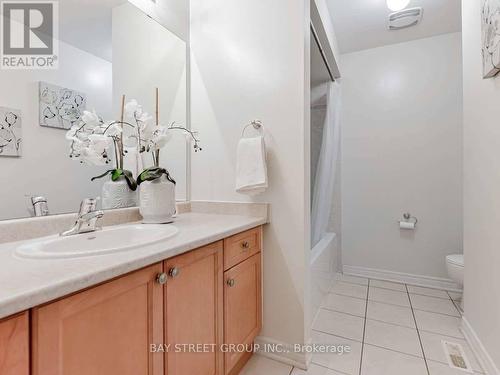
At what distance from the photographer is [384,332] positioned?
1779 millimetres

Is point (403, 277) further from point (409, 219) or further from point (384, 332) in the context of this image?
point (384, 332)

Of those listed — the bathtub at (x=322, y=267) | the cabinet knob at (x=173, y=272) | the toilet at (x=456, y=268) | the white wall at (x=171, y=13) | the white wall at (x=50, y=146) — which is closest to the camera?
the cabinet knob at (x=173, y=272)

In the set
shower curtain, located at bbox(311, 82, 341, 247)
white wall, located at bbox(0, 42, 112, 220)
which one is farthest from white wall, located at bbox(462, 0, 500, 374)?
white wall, located at bbox(0, 42, 112, 220)

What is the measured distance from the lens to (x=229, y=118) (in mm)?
1656

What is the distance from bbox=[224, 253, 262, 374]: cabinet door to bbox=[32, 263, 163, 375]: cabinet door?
42cm

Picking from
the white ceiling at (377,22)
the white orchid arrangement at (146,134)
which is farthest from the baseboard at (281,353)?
the white ceiling at (377,22)

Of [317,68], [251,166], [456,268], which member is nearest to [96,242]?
[251,166]

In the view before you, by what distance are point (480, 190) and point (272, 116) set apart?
126 cm

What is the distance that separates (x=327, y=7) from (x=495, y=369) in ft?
8.58

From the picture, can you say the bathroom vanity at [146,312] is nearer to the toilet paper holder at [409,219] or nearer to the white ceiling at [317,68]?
the white ceiling at [317,68]

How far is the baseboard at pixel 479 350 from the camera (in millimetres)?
1331

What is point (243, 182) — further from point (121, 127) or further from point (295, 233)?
point (121, 127)

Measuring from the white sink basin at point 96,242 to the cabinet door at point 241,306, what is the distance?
16.1 inches

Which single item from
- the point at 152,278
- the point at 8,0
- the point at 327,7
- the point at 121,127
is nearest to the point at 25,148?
the point at 121,127
